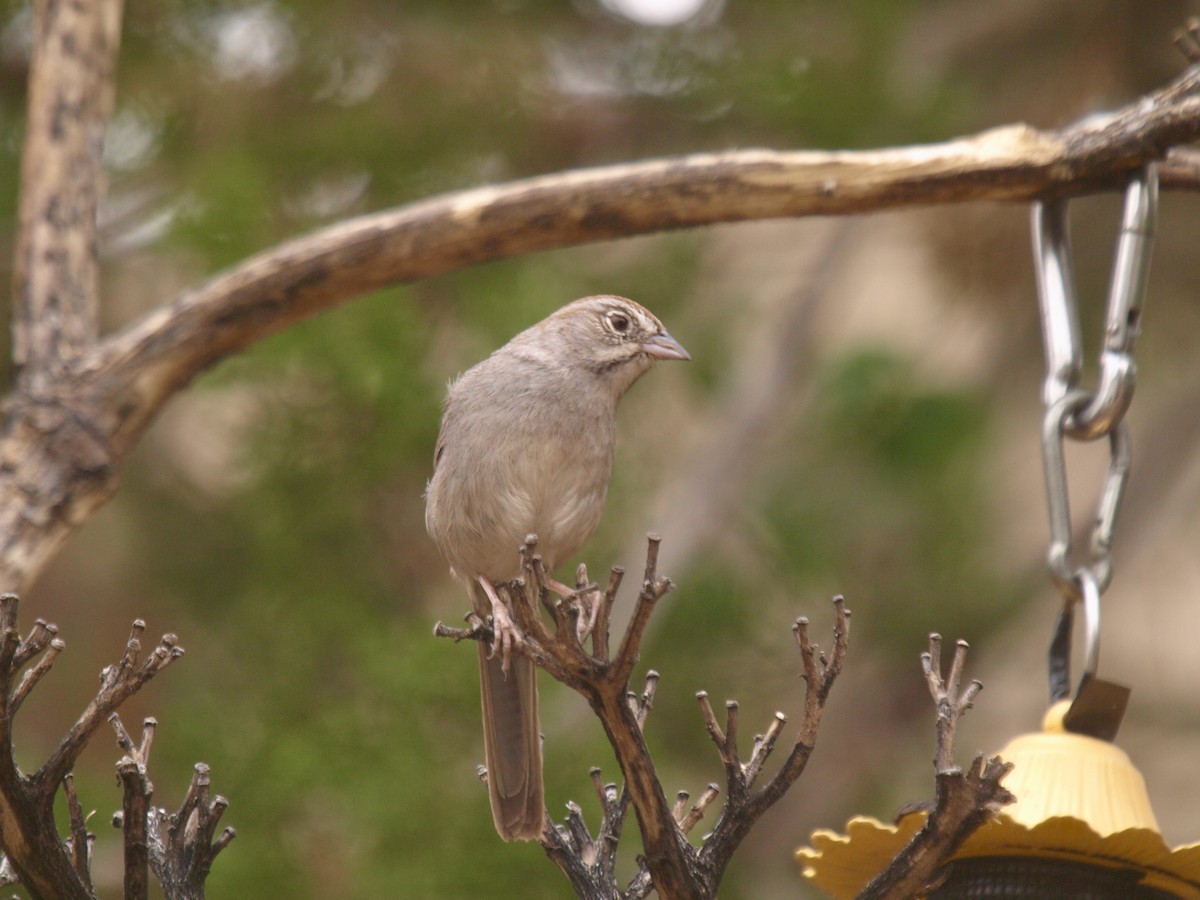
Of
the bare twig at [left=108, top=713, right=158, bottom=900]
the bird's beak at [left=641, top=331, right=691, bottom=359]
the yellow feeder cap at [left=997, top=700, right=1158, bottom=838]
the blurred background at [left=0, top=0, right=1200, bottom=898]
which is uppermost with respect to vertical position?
the blurred background at [left=0, top=0, right=1200, bottom=898]

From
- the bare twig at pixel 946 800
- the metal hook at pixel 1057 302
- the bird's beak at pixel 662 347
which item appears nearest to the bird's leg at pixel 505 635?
the bare twig at pixel 946 800

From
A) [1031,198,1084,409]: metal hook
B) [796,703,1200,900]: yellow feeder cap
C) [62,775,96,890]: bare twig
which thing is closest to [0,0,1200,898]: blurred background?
[1031,198,1084,409]: metal hook

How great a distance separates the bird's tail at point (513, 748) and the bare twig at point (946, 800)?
0.65 m

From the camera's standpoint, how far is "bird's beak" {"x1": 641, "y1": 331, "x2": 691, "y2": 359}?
298cm

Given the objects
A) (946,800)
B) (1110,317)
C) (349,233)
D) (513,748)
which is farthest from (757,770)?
(349,233)

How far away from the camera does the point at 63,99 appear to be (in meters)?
3.71

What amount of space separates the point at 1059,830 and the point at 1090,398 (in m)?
1.00

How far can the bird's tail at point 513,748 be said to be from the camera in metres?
2.49

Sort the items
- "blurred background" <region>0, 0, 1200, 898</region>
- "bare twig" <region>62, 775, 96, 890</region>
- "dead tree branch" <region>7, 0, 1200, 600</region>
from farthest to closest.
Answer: "blurred background" <region>0, 0, 1200, 898</region>
"dead tree branch" <region>7, 0, 1200, 600</region>
"bare twig" <region>62, 775, 96, 890</region>

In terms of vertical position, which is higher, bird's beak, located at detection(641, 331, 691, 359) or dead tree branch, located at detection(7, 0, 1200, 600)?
dead tree branch, located at detection(7, 0, 1200, 600)

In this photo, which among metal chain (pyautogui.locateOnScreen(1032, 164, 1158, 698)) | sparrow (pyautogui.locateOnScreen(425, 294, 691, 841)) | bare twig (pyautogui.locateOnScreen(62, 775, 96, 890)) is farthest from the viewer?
sparrow (pyautogui.locateOnScreen(425, 294, 691, 841))

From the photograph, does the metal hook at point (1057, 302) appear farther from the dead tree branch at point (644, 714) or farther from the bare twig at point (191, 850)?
the bare twig at point (191, 850)

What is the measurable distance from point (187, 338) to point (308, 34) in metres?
3.47

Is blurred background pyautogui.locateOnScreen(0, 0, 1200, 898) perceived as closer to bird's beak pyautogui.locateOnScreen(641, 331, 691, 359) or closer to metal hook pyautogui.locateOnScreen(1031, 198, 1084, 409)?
bird's beak pyautogui.locateOnScreen(641, 331, 691, 359)
